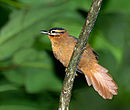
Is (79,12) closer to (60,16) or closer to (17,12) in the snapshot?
(60,16)

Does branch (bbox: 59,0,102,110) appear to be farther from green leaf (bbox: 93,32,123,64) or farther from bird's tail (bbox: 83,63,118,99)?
green leaf (bbox: 93,32,123,64)

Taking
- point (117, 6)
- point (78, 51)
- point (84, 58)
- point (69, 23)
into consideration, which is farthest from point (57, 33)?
point (117, 6)

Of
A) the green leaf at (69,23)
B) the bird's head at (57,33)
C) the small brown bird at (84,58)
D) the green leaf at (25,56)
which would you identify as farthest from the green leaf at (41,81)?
the bird's head at (57,33)

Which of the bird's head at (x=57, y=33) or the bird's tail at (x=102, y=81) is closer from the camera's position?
the bird's tail at (x=102, y=81)

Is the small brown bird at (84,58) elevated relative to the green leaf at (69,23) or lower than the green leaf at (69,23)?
lower

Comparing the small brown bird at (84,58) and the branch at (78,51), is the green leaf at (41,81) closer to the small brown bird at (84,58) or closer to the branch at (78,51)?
the small brown bird at (84,58)

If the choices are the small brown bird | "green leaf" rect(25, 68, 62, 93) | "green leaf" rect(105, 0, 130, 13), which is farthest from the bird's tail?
"green leaf" rect(105, 0, 130, 13)

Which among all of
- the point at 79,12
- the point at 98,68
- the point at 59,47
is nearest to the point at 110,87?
the point at 98,68

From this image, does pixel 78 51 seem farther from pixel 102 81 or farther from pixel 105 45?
pixel 105 45
